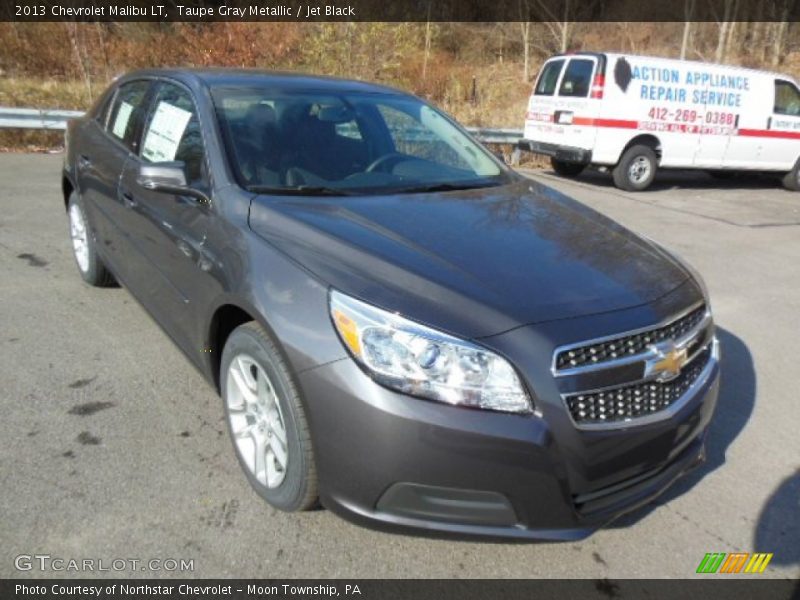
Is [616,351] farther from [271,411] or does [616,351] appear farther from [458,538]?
[271,411]

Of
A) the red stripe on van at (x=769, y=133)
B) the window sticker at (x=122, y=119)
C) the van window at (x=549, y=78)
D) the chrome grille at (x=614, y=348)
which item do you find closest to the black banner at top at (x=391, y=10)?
the van window at (x=549, y=78)

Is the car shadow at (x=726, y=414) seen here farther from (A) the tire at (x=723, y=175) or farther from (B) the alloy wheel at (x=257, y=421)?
(A) the tire at (x=723, y=175)

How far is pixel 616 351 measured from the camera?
201cm

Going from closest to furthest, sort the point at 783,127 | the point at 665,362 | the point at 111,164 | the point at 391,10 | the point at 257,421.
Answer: the point at 665,362 < the point at 257,421 < the point at 111,164 < the point at 783,127 < the point at 391,10

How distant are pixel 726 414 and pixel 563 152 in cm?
787

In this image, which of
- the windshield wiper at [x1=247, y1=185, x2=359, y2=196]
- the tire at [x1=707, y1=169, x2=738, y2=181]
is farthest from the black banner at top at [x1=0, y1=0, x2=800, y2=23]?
the windshield wiper at [x1=247, y1=185, x2=359, y2=196]

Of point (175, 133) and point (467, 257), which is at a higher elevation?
point (175, 133)

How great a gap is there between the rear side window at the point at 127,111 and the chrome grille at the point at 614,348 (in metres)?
2.85

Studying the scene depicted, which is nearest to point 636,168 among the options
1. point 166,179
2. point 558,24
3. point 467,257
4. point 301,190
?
point 301,190

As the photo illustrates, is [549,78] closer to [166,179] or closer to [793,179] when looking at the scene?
[793,179]

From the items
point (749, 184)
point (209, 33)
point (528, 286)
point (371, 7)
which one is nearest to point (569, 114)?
point (749, 184)

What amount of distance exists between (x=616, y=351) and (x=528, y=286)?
0.37 m

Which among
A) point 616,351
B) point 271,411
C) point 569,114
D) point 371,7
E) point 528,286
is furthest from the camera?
point 371,7

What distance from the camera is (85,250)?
4.55 metres
